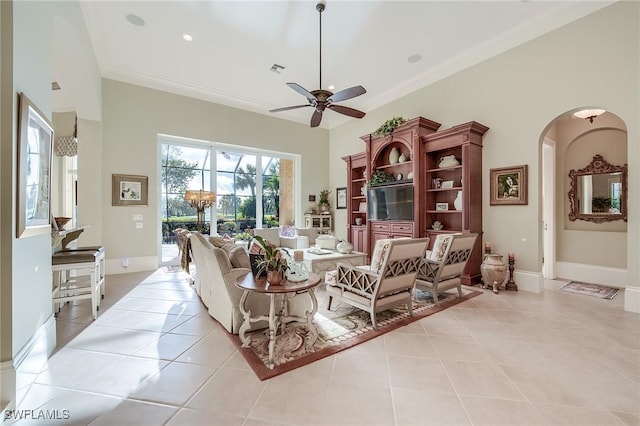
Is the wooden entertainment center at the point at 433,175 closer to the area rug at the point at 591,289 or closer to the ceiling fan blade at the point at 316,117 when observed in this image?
the area rug at the point at 591,289

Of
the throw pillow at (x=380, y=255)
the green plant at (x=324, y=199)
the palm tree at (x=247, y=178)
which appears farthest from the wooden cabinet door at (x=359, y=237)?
the throw pillow at (x=380, y=255)

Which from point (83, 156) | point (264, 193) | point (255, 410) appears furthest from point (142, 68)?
point (255, 410)

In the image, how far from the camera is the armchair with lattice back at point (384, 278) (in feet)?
8.91

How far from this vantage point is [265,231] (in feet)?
18.9

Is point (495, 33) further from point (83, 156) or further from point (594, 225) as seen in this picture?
point (83, 156)

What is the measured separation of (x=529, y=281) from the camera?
4.09 metres

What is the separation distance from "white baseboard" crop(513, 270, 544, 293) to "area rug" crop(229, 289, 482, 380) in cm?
129

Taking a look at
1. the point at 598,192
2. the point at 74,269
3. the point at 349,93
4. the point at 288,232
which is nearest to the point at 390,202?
the point at 288,232

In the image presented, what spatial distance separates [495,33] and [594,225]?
367 cm

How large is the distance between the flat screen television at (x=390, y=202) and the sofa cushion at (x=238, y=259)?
343 centimetres

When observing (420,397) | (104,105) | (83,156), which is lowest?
(420,397)

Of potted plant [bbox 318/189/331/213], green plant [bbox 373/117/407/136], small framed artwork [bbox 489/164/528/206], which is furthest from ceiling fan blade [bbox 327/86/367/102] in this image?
potted plant [bbox 318/189/331/213]

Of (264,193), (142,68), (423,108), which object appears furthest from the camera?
(264,193)

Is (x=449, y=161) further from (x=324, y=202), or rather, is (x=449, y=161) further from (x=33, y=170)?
(x=33, y=170)
